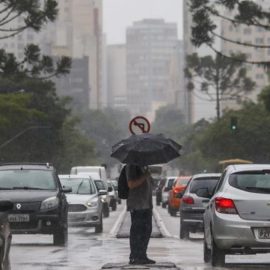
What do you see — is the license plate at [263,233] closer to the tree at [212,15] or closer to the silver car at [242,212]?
the silver car at [242,212]

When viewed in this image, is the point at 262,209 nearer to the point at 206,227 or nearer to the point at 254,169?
the point at 254,169

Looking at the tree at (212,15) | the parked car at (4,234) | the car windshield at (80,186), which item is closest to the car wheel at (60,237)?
the car windshield at (80,186)

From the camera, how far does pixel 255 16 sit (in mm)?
54344

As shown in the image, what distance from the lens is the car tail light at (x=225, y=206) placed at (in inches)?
730

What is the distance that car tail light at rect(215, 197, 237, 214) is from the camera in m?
18.5

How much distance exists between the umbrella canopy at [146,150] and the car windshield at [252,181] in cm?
87

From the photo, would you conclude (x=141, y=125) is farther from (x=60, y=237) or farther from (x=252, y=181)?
(x=60, y=237)

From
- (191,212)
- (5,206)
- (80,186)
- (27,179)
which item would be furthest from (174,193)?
(5,206)

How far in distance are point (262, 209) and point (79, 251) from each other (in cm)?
638

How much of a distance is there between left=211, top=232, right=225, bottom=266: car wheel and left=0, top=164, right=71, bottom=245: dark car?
23.0 feet

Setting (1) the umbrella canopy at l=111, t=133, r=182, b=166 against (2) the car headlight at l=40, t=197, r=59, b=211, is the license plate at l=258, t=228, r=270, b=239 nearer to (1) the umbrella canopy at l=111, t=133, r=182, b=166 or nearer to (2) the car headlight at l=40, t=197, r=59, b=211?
(1) the umbrella canopy at l=111, t=133, r=182, b=166

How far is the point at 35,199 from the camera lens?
25.9 m

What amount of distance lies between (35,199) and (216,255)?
24.2ft

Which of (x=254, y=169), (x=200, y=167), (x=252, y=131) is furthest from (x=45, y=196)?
(x=200, y=167)
